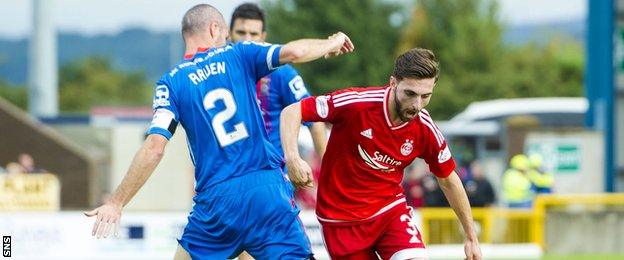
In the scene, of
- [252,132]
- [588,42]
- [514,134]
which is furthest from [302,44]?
[514,134]

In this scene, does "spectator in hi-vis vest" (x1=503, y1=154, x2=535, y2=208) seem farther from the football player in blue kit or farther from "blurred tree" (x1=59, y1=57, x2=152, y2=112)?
"blurred tree" (x1=59, y1=57, x2=152, y2=112)

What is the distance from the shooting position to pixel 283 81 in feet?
33.4

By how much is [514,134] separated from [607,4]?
526 centimetres

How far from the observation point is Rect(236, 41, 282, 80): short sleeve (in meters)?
8.00

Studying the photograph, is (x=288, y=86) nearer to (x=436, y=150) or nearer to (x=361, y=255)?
(x=361, y=255)

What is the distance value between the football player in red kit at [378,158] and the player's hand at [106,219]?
38.0 inches

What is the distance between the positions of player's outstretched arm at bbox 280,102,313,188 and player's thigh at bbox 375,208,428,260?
3.18ft

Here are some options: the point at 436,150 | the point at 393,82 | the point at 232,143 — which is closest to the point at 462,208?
the point at 436,150

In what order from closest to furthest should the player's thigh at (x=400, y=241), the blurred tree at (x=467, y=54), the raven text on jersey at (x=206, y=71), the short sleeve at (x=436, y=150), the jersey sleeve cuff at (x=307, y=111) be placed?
the raven text on jersey at (x=206, y=71) < the jersey sleeve cuff at (x=307, y=111) < the short sleeve at (x=436, y=150) < the player's thigh at (x=400, y=241) < the blurred tree at (x=467, y=54)

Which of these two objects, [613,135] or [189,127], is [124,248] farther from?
[189,127]

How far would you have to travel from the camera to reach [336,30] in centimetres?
7412

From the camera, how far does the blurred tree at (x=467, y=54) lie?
2840 inches

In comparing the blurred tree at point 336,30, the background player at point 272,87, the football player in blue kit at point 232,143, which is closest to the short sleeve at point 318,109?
the football player in blue kit at point 232,143

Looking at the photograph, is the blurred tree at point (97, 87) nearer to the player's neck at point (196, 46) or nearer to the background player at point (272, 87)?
the background player at point (272, 87)
